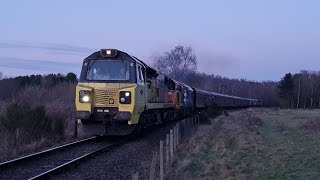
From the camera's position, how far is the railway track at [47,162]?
12055 mm

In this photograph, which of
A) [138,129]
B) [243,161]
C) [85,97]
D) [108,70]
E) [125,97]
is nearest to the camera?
[243,161]

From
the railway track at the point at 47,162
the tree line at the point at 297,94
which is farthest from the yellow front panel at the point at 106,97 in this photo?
the tree line at the point at 297,94

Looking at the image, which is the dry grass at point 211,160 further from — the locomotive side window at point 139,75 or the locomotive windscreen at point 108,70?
the locomotive windscreen at point 108,70

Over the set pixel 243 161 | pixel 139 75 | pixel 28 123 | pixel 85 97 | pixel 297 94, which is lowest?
pixel 243 161

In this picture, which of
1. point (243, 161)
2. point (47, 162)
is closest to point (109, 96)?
point (47, 162)

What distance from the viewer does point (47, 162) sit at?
14234 millimetres

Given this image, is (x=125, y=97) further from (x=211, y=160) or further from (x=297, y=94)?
(x=297, y=94)

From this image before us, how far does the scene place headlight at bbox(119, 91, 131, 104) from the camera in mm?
19266

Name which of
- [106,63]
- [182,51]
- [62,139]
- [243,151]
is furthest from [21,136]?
[182,51]

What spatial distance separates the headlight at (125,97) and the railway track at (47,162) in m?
1.74

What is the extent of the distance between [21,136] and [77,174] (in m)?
7.99

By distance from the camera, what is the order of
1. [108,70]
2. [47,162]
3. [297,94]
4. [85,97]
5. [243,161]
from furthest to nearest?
[297,94]
[108,70]
[85,97]
[243,161]
[47,162]

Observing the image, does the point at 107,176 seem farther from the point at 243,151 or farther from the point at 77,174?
the point at 243,151

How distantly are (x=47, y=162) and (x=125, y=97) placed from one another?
577 cm
